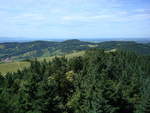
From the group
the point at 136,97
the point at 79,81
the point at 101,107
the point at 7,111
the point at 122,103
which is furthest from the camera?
the point at 79,81

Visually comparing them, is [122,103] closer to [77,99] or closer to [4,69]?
[77,99]

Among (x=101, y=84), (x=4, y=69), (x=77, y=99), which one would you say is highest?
(x=101, y=84)

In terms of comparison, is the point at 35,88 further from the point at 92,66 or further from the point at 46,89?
the point at 92,66

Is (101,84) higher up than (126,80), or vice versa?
(101,84)

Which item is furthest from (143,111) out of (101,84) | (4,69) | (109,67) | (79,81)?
(4,69)

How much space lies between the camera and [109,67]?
90.1 m

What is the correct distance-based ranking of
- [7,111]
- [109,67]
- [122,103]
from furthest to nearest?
[109,67]
[122,103]
[7,111]

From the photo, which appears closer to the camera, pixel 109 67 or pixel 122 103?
pixel 122 103

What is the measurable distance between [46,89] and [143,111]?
25.1m

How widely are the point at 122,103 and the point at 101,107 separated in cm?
1391

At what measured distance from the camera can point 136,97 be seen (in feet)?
180

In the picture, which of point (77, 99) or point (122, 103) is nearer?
point (77, 99)

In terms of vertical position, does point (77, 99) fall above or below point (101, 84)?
below

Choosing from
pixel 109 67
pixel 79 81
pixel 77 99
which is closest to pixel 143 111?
pixel 77 99
